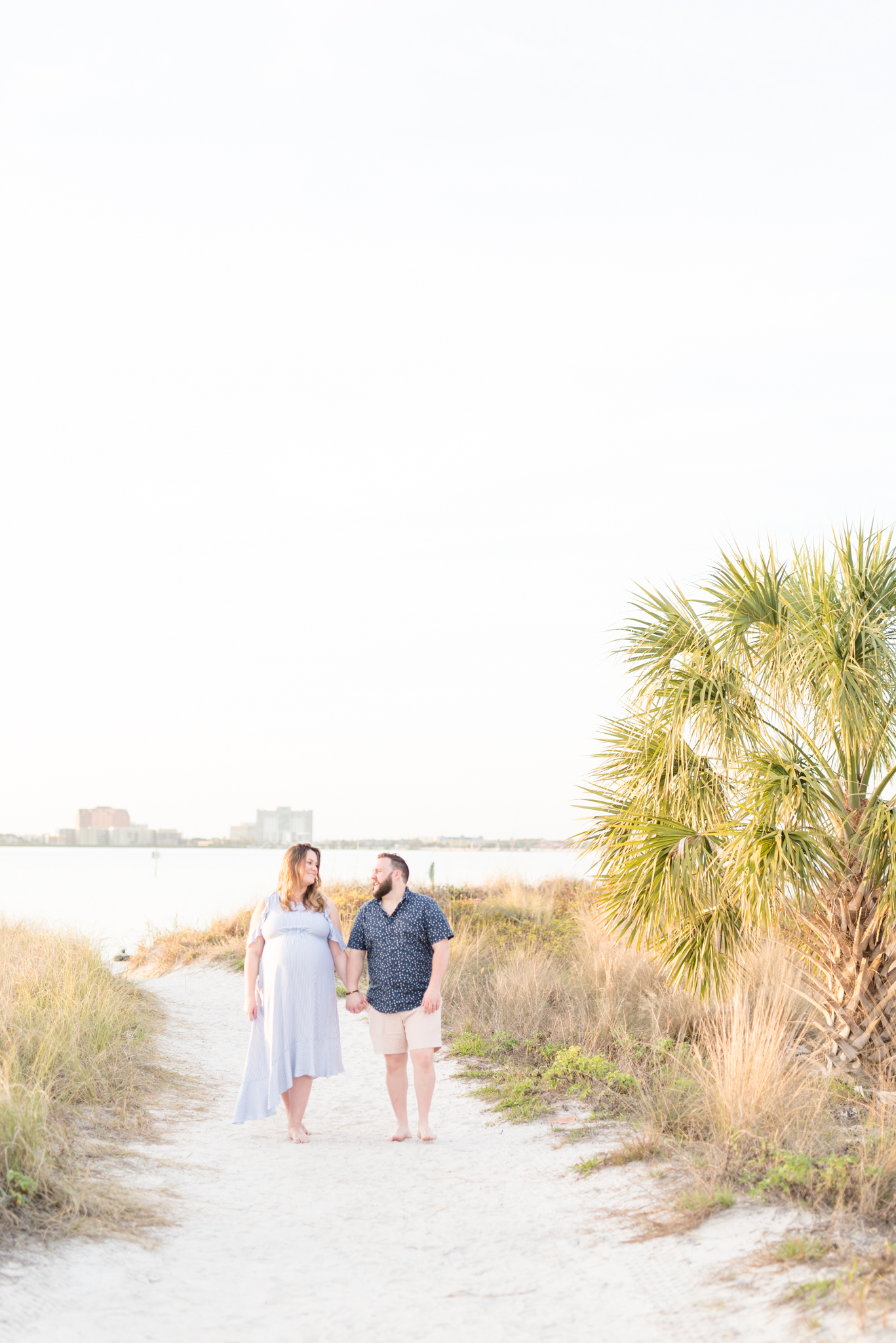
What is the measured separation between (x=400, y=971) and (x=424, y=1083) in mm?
762

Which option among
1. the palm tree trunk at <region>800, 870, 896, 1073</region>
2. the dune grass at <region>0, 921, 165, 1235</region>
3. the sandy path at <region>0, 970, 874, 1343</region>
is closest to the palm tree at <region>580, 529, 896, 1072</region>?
the palm tree trunk at <region>800, 870, 896, 1073</region>

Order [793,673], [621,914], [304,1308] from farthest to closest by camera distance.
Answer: [621,914], [793,673], [304,1308]

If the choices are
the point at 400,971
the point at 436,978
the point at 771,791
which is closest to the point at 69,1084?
the point at 400,971

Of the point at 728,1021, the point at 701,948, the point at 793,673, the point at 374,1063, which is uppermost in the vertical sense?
the point at 793,673

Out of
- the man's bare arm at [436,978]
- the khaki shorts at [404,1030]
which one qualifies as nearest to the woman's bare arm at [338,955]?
the khaki shorts at [404,1030]

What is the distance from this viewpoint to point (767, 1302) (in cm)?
400

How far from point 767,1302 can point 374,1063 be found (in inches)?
261

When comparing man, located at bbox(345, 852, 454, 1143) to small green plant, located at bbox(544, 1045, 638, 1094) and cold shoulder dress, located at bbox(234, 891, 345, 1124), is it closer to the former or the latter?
cold shoulder dress, located at bbox(234, 891, 345, 1124)

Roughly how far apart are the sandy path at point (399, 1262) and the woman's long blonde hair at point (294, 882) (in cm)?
155

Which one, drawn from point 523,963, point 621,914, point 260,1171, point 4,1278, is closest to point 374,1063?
point 523,963

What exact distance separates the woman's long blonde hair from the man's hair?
43 cm

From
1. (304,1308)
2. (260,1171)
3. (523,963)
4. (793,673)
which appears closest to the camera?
(304,1308)

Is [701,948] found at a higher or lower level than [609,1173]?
higher

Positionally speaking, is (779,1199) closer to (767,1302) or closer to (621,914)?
(767,1302)
